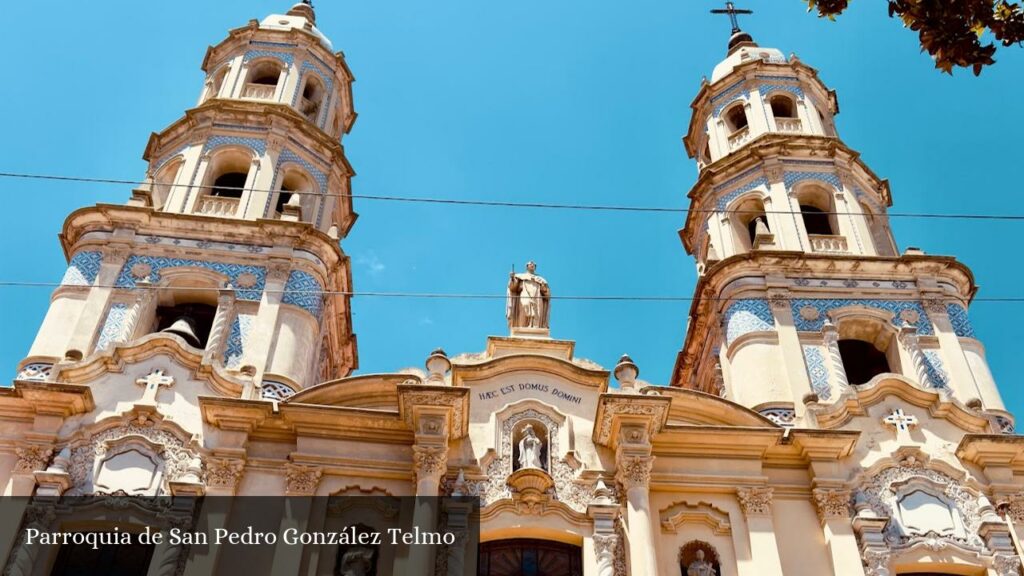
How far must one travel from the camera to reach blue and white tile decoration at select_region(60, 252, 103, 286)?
18703mm

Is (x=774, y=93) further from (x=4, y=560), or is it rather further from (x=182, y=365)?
(x=4, y=560)

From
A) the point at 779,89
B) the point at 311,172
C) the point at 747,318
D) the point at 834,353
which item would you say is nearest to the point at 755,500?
the point at 834,353

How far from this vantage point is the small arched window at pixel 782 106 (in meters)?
Result: 25.5

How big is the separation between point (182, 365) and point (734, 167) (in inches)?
493

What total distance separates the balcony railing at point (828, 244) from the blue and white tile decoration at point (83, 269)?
524 inches

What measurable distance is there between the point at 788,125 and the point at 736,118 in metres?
1.58

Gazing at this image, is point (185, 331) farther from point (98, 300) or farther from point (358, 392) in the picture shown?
point (358, 392)

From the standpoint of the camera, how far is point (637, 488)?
50.0ft

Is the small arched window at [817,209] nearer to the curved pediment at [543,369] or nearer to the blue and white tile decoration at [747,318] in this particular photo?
the blue and white tile decoration at [747,318]

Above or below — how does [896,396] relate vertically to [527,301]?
below

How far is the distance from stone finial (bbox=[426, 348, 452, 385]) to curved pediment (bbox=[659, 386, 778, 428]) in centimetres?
332

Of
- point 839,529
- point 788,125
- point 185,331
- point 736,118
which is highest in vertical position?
point 736,118

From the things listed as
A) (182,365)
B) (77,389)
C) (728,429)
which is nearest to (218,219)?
(182,365)

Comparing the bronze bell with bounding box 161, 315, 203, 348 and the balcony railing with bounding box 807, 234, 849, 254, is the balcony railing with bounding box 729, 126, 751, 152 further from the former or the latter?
the bronze bell with bounding box 161, 315, 203, 348
